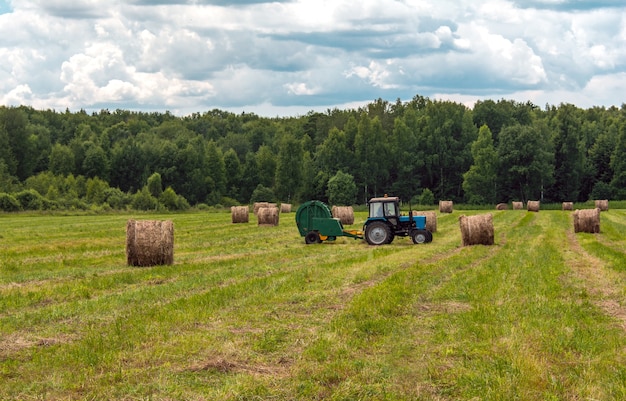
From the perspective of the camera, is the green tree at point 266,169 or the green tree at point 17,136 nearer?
the green tree at point 17,136

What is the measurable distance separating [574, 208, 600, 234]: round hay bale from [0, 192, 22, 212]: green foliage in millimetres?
43875

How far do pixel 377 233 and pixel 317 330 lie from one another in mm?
16073

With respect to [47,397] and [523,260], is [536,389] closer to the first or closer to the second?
[47,397]

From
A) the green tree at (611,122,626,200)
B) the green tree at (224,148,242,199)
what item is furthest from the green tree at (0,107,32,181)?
the green tree at (611,122,626,200)

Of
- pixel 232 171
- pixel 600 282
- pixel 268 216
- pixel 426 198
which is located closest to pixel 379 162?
pixel 426 198

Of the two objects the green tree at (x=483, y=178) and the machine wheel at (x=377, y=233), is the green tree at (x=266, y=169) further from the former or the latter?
the machine wheel at (x=377, y=233)

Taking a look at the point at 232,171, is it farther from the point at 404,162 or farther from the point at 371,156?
the point at 404,162

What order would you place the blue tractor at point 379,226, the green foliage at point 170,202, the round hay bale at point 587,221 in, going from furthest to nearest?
1. the green foliage at point 170,202
2. the round hay bale at point 587,221
3. the blue tractor at point 379,226

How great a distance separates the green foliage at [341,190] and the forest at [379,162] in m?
0.15

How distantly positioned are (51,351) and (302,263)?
10.7 meters

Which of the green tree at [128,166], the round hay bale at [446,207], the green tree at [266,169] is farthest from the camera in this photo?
the green tree at [266,169]

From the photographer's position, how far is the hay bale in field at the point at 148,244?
18.8 meters

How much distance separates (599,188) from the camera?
96.1m

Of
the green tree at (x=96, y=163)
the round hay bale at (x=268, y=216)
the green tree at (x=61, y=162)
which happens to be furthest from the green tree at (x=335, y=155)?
the round hay bale at (x=268, y=216)
